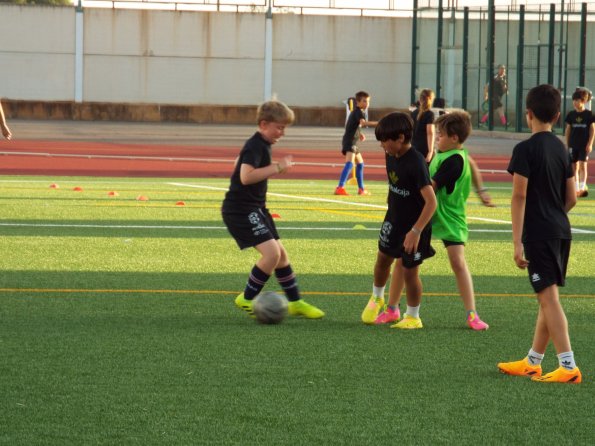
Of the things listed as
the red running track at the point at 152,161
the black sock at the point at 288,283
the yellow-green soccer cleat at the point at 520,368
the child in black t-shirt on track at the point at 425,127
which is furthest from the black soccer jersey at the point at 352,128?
the yellow-green soccer cleat at the point at 520,368

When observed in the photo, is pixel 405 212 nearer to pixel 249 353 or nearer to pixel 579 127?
pixel 249 353

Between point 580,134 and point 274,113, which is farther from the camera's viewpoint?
point 580,134

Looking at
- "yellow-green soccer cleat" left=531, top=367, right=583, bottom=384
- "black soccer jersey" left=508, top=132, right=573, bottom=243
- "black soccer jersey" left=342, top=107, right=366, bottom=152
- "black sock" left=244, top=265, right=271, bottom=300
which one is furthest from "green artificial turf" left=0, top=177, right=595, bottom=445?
"black soccer jersey" left=342, top=107, right=366, bottom=152

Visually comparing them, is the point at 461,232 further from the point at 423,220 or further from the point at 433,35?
the point at 433,35

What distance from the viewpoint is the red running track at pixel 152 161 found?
82.4 ft

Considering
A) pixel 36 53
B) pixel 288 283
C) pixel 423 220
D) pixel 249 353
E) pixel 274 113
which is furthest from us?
pixel 36 53

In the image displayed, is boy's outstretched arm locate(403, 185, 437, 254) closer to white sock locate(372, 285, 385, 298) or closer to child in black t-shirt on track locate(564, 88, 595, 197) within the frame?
white sock locate(372, 285, 385, 298)

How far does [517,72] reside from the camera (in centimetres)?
4153

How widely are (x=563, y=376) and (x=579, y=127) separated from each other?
13982mm

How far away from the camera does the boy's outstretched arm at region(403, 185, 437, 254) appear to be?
7.92m

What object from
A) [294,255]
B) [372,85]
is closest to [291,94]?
[372,85]

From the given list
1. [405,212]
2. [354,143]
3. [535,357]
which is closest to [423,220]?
[405,212]

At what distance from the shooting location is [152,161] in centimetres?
2858

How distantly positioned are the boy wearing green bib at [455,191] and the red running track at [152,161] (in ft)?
53.4
